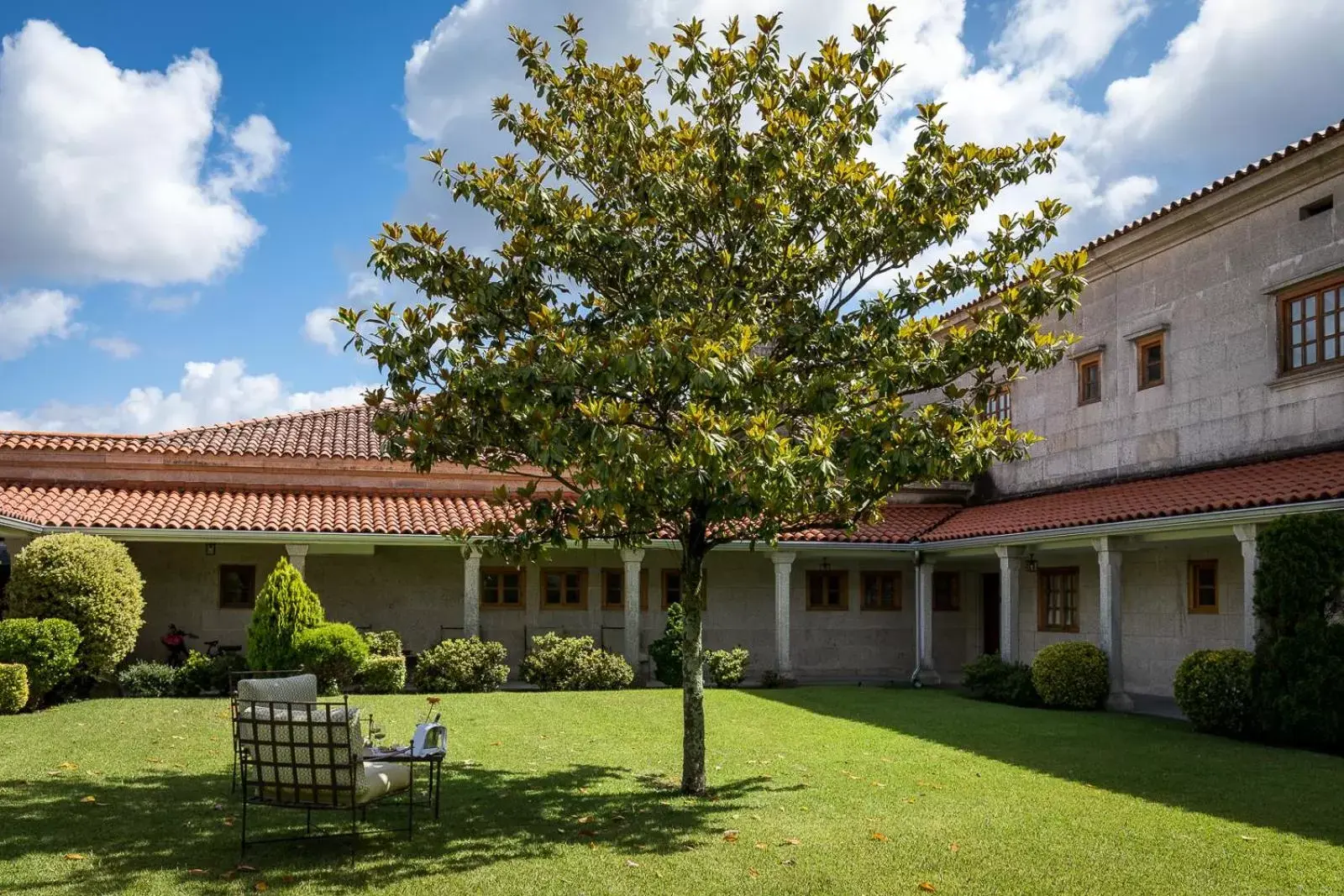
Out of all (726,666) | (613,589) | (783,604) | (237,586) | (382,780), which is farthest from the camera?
(613,589)

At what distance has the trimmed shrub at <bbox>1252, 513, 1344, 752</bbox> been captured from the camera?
12.9 m

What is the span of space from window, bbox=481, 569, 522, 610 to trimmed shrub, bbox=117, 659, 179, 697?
20.1 ft

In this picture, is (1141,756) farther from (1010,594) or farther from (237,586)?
(237,586)

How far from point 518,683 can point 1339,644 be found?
43.0ft

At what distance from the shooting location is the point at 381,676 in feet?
60.0

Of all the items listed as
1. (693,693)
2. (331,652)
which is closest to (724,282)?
(693,693)

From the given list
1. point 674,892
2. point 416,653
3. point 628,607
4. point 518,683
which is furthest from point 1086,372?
point 674,892

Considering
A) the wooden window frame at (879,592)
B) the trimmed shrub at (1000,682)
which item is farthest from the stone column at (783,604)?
the trimmed shrub at (1000,682)

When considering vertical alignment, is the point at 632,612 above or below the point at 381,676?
above

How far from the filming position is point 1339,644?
1288cm

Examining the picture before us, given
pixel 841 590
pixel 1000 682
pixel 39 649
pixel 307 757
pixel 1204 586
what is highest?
pixel 1204 586

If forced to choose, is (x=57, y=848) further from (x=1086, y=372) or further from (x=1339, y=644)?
(x=1086, y=372)

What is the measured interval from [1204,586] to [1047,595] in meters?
4.25

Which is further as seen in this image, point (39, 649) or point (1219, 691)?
point (39, 649)
